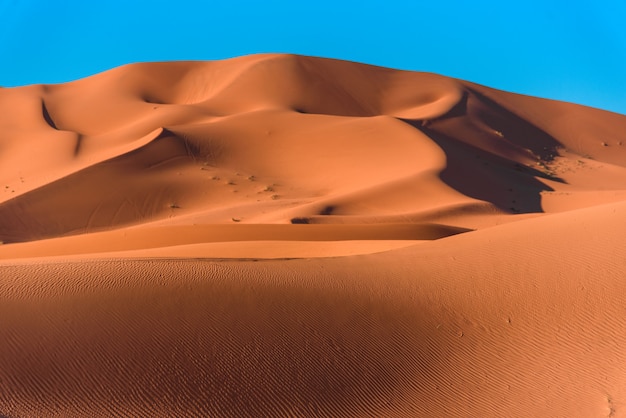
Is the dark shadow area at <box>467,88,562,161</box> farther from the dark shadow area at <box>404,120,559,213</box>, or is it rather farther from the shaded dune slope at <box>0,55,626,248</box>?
the dark shadow area at <box>404,120,559,213</box>

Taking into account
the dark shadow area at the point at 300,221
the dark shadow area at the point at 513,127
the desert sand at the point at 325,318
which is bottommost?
the dark shadow area at the point at 300,221

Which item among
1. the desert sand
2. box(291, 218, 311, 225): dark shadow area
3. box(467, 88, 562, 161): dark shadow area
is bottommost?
box(291, 218, 311, 225): dark shadow area

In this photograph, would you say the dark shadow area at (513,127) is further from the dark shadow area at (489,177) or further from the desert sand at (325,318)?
the desert sand at (325,318)

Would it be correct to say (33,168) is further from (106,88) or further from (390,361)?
(390,361)

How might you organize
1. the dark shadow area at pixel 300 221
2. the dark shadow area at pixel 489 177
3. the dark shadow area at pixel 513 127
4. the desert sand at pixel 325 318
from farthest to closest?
the dark shadow area at pixel 513 127, the dark shadow area at pixel 489 177, the dark shadow area at pixel 300 221, the desert sand at pixel 325 318

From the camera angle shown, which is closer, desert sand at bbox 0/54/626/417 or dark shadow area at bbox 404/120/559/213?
desert sand at bbox 0/54/626/417

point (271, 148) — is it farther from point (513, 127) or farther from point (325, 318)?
point (325, 318)

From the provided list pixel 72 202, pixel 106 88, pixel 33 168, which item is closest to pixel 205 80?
pixel 106 88

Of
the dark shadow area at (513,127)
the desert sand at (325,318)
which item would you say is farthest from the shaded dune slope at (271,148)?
the desert sand at (325,318)

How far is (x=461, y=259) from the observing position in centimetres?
833

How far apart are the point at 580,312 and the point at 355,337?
7.98 ft

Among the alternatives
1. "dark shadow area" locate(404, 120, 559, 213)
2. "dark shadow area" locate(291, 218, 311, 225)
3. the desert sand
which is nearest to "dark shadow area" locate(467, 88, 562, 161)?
"dark shadow area" locate(404, 120, 559, 213)

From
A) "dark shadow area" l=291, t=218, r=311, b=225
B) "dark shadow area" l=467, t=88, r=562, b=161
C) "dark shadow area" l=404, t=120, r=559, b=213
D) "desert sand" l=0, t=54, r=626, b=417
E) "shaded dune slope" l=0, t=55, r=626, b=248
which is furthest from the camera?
"dark shadow area" l=467, t=88, r=562, b=161

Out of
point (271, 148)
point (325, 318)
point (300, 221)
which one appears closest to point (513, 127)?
point (271, 148)
